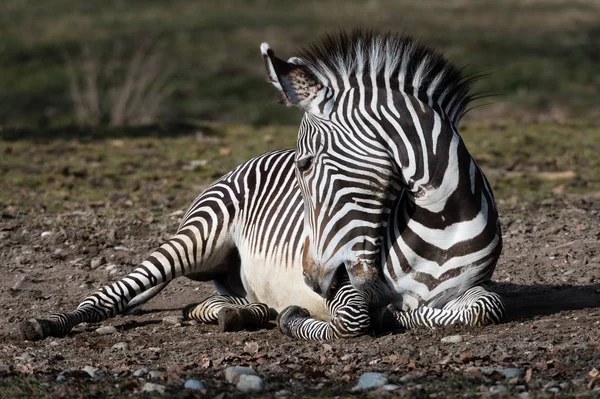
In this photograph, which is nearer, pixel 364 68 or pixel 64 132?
pixel 364 68

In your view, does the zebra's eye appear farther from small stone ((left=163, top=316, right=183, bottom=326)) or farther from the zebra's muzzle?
small stone ((left=163, top=316, right=183, bottom=326))

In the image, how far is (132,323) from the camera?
21.7 ft

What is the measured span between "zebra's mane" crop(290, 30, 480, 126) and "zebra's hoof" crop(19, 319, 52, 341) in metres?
2.26

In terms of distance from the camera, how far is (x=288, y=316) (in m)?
6.02

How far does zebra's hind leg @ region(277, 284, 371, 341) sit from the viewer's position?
5520mm

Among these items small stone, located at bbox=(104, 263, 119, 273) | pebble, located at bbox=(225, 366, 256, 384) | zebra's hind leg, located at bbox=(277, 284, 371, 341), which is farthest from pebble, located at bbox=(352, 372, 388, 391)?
small stone, located at bbox=(104, 263, 119, 273)

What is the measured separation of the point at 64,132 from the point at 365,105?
32.8 ft

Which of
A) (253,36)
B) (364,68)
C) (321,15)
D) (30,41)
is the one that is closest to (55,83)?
(30,41)

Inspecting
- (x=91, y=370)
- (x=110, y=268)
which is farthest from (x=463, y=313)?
(x=110, y=268)

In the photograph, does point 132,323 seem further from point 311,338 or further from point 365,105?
point 365,105

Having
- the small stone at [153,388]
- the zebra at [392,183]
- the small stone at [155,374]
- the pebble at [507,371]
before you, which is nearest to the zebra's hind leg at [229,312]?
the zebra at [392,183]

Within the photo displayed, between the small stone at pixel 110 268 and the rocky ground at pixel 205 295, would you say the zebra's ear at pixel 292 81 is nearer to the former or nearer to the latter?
the rocky ground at pixel 205 295

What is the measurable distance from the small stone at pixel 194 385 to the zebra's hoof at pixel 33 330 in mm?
1917

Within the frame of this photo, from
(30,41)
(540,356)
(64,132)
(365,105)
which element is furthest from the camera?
(30,41)
